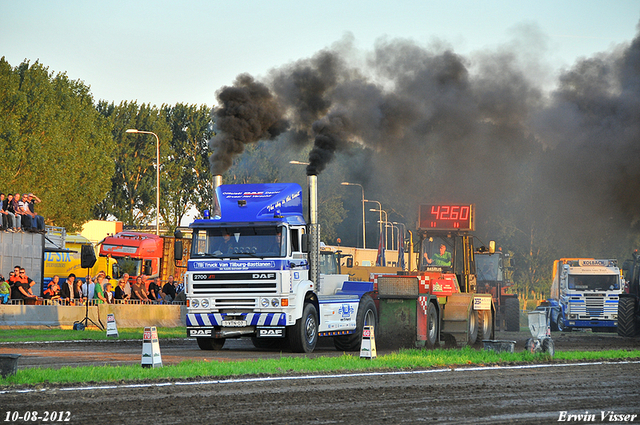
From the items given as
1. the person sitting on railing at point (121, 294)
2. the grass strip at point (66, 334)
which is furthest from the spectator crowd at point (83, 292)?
the grass strip at point (66, 334)

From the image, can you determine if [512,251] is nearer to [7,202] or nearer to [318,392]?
[7,202]

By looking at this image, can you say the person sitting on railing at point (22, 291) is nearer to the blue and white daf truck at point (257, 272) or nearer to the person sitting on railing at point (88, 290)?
the person sitting on railing at point (88, 290)

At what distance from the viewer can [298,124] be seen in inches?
1126

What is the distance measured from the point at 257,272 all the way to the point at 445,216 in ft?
34.4

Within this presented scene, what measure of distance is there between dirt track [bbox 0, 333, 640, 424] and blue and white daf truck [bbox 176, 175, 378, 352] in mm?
4761

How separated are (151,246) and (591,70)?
2725 centimetres

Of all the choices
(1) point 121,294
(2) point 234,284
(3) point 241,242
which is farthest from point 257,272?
(1) point 121,294

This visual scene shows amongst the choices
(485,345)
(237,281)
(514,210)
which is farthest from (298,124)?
(514,210)

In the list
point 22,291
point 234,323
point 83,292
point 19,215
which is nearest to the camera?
point 234,323

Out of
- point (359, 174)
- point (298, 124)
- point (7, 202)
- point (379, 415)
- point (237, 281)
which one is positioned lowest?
point (379, 415)

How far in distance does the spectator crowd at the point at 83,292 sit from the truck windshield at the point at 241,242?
10478 millimetres

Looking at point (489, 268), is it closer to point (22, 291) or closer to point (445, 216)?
point (445, 216)

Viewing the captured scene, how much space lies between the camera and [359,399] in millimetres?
11312

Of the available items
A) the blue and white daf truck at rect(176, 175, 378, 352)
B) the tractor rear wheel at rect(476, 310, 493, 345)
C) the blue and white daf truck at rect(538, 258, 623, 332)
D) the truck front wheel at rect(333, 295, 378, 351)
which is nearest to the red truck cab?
the blue and white daf truck at rect(538, 258, 623, 332)
